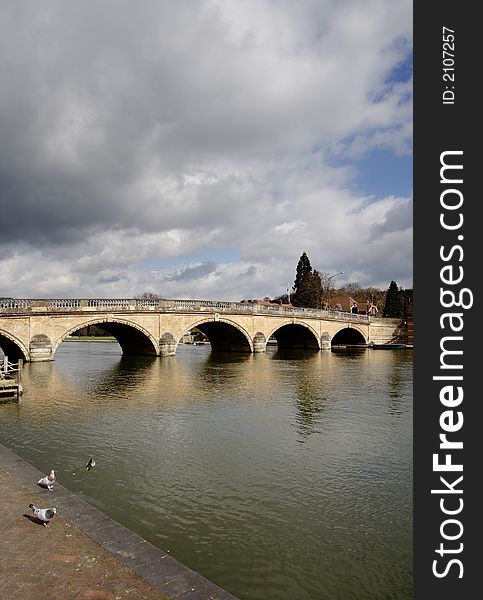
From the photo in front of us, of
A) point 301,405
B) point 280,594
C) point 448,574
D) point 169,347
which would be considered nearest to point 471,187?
point 448,574

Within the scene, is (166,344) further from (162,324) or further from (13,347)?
(13,347)

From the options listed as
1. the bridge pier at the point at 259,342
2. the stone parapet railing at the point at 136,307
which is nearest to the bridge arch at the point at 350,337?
the stone parapet railing at the point at 136,307

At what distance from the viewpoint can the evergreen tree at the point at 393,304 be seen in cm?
7819

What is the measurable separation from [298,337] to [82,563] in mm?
56974

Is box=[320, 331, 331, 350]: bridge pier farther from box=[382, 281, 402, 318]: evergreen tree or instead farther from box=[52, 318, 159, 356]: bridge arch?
box=[382, 281, 402, 318]: evergreen tree

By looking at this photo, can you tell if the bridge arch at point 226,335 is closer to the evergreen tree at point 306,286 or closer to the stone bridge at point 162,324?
the stone bridge at point 162,324

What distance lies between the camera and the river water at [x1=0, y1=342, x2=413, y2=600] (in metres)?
7.04

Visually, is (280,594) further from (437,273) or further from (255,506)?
(437,273)

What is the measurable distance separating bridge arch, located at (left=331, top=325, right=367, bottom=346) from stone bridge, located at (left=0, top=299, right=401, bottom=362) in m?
0.18

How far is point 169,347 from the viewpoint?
140 feet

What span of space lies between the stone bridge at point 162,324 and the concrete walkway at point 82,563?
94.5 feet

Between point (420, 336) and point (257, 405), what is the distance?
43.6 ft

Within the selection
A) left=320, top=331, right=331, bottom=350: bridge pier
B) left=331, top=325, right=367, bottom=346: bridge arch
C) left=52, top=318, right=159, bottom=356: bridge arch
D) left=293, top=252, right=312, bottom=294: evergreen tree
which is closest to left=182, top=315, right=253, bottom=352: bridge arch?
left=52, top=318, right=159, bottom=356: bridge arch

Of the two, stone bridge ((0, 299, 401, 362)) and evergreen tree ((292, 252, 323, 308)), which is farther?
evergreen tree ((292, 252, 323, 308))
